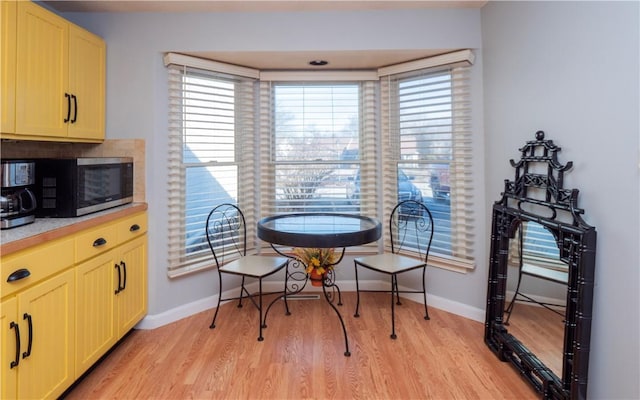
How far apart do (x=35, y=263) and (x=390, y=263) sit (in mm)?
2239

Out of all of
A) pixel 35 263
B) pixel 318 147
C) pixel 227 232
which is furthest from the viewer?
pixel 318 147

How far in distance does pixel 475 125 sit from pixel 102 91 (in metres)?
2.96

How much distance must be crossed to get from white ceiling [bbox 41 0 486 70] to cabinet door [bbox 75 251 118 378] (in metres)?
1.80

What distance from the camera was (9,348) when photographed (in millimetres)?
1418

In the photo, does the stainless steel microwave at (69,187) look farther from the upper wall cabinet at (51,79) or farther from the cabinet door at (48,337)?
the cabinet door at (48,337)

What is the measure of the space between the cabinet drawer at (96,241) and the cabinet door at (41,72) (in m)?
0.67

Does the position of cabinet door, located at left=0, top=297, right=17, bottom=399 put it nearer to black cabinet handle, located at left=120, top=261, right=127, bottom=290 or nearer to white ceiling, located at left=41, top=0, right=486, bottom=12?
black cabinet handle, located at left=120, top=261, right=127, bottom=290

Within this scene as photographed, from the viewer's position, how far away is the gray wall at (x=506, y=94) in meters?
1.53

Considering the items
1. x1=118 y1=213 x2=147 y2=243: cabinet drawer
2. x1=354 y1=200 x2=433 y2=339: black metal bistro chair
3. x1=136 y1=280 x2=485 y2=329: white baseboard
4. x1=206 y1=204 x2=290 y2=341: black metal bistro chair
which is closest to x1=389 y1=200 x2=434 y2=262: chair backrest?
x1=354 y1=200 x2=433 y2=339: black metal bistro chair

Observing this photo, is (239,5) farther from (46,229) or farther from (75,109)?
(46,229)

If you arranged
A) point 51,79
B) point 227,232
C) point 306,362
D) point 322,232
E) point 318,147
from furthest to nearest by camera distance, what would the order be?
point 318,147 < point 227,232 < point 322,232 < point 306,362 < point 51,79

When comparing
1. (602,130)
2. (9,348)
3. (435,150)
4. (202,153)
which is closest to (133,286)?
(9,348)

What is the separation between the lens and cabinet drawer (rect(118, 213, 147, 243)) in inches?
90.0

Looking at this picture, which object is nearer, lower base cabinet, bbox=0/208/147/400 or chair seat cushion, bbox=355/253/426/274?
lower base cabinet, bbox=0/208/147/400
